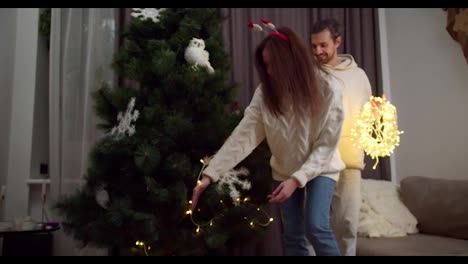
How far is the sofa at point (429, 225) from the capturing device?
1.69 m

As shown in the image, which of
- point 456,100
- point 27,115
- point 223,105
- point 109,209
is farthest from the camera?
point 27,115

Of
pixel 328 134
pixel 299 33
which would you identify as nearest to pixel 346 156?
pixel 328 134

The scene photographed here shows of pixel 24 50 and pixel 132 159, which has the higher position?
pixel 24 50

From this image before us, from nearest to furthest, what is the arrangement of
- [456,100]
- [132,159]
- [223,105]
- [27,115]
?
[132,159] → [223,105] → [456,100] → [27,115]

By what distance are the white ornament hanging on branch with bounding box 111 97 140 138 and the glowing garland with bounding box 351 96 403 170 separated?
946 millimetres

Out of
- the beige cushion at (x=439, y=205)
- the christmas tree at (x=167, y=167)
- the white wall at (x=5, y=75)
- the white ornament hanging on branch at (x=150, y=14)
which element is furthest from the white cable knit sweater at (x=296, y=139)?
the white wall at (x=5, y=75)

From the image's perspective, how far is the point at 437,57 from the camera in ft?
7.73

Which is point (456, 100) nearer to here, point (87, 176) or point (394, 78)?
point (394, 78)

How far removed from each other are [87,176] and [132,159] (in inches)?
8.9

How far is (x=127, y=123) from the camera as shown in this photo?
70.7 inches

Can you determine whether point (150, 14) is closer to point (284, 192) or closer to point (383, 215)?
point (284, 192)

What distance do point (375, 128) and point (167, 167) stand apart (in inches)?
34.5

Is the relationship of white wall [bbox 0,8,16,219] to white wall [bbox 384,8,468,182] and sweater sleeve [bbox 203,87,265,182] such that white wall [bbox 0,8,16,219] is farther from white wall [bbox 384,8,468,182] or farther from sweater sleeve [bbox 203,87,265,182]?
white wall [bbox 384,8,468,182]
